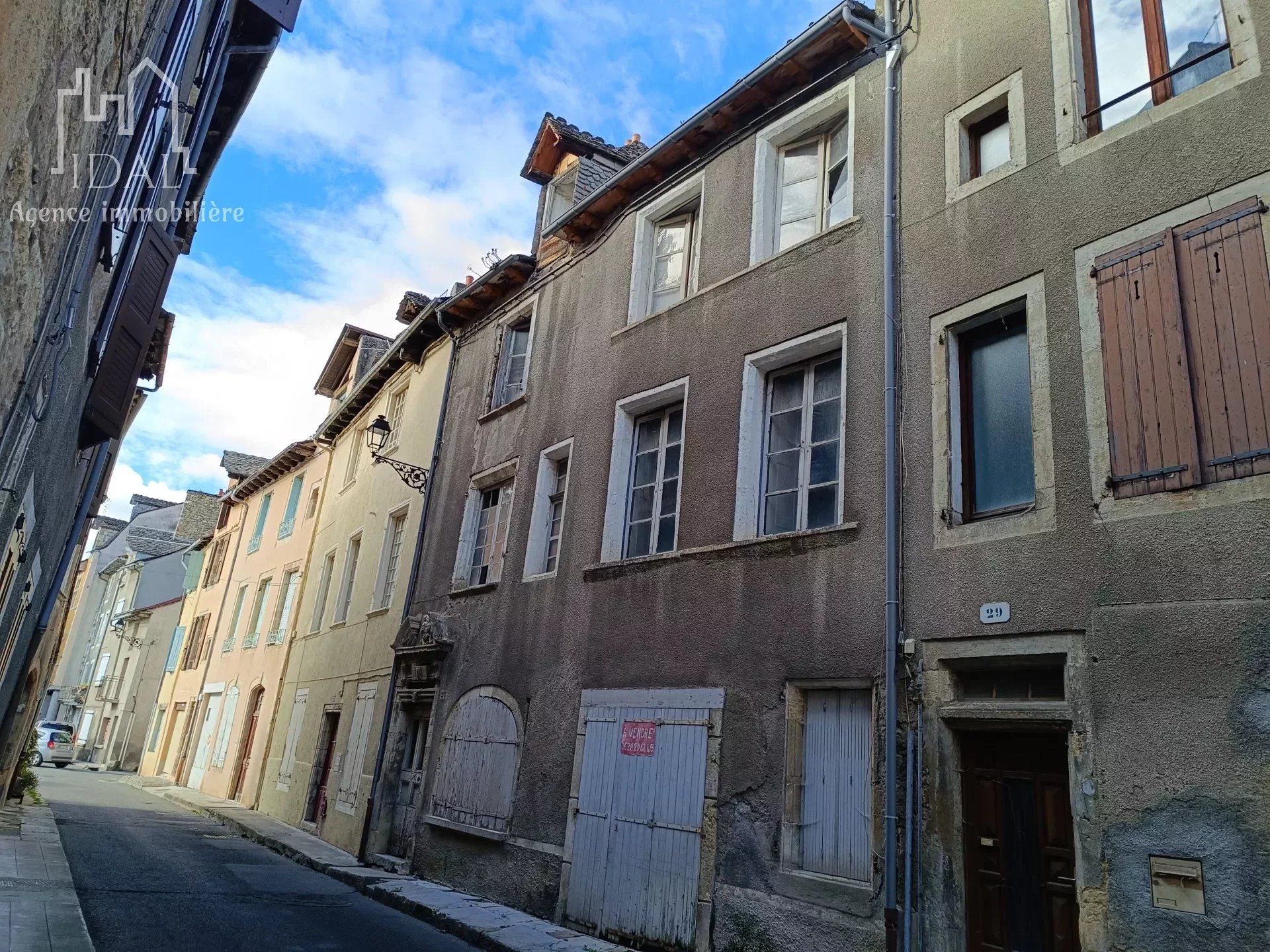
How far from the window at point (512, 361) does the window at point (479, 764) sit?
391cm

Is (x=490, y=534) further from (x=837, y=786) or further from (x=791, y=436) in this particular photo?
(x=837, y=786)

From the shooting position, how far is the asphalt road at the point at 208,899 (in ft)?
22.4

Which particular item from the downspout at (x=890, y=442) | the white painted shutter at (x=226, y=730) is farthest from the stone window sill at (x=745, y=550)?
the white painted shutter at (x=226, y=730)

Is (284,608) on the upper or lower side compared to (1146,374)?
upper

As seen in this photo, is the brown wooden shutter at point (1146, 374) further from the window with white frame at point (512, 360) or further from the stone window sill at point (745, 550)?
the window with white frame at point (512, 360)

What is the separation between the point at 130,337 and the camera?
6973mm

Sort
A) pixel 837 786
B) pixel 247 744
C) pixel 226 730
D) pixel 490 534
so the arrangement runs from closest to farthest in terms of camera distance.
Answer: pixel 837 786 < pixel 490 534 < pixel 247 744 < pixel 226 730

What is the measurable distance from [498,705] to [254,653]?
40.9ft

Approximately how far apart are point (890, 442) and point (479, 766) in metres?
5.86

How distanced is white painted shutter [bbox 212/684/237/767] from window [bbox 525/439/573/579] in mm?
13259

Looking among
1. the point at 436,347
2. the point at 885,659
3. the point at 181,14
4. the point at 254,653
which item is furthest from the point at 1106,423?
the point at 254,653

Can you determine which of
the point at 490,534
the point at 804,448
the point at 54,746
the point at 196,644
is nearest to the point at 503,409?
the point at 490,534

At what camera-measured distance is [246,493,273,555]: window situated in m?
22.5

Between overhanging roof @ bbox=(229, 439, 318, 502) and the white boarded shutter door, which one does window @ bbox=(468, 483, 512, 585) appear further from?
overhanging roof @ bbox=(229, 439, 318, 502)
